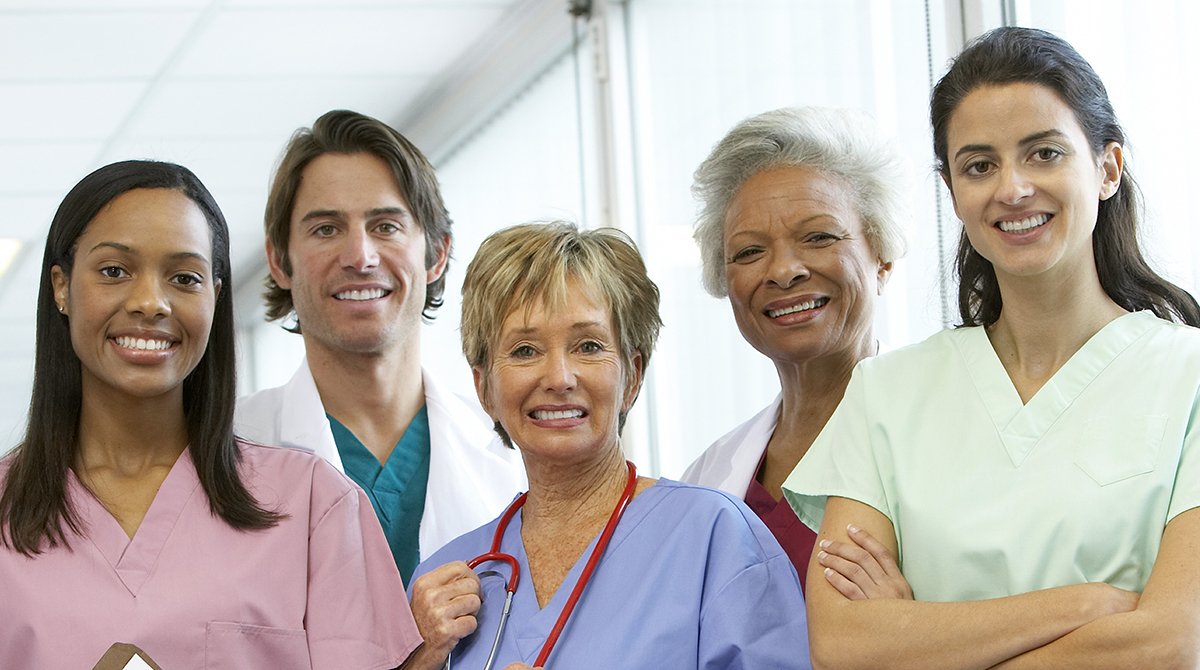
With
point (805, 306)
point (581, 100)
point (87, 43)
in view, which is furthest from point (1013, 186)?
point (87, 43)

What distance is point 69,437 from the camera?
1721 mm

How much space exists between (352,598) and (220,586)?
154mm

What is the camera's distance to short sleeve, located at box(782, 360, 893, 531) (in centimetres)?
153

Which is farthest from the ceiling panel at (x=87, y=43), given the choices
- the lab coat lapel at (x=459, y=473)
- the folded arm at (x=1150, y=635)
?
the folded arm at (x=1150, y=635)

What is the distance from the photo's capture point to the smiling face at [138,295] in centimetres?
168

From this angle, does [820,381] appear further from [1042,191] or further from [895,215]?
[1042,191]

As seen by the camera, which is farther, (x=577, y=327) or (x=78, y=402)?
(x=78, y=402)

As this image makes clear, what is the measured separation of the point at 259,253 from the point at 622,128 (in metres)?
2.62

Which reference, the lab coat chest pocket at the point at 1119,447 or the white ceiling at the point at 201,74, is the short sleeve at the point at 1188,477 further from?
the white ceiling at the point at 201,74

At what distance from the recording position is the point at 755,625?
1492mm

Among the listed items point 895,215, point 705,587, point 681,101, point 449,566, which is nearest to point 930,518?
point 705,587

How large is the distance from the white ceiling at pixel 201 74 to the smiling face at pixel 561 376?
2273 millimetres

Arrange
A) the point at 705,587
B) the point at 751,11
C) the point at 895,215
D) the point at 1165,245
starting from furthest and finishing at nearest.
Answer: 1. the point at 751,11
2. the point at 895,215
3. the point at 1165,245
4. the point at 705,587

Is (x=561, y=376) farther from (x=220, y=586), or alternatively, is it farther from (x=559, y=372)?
(x=220, y=586)
